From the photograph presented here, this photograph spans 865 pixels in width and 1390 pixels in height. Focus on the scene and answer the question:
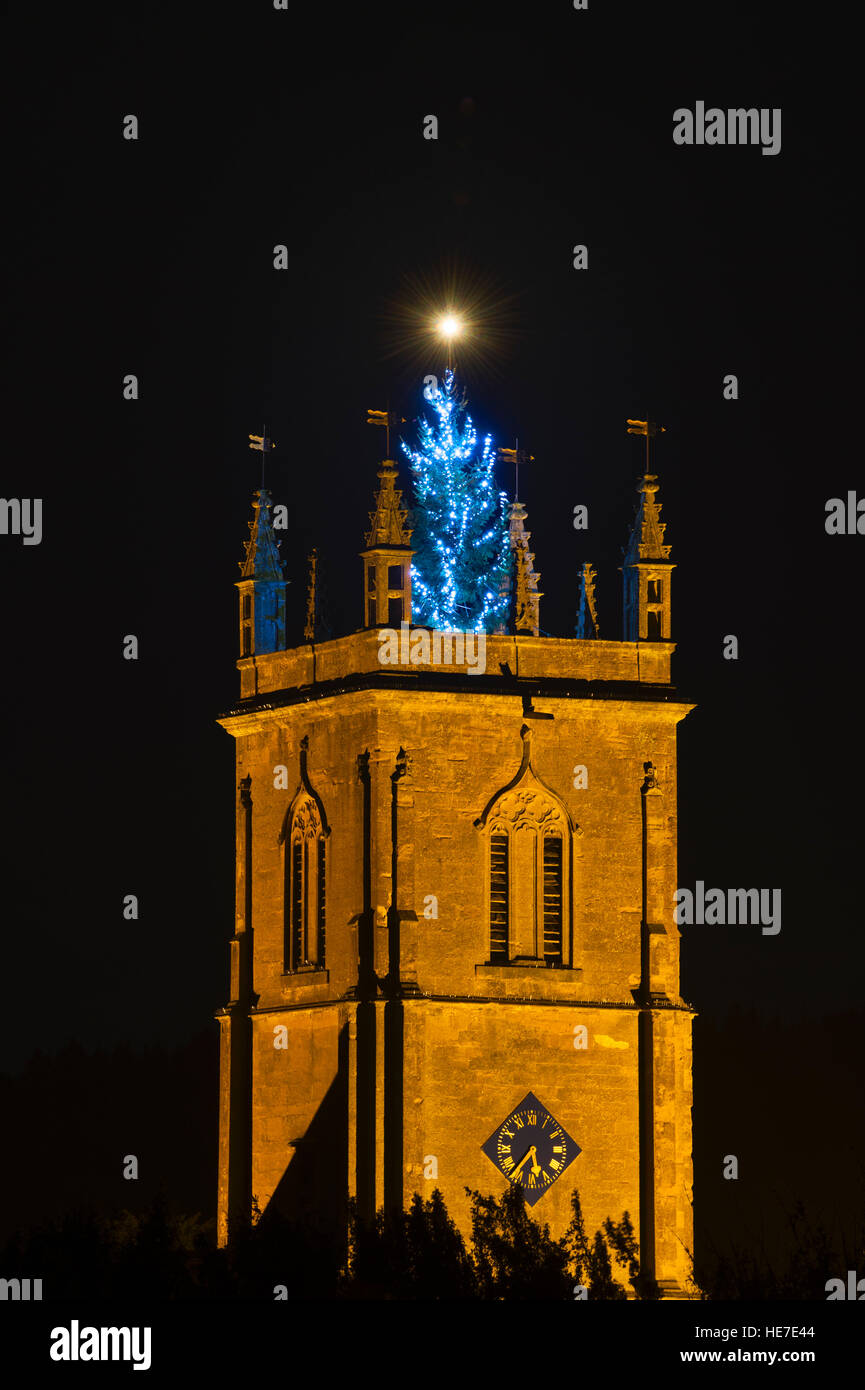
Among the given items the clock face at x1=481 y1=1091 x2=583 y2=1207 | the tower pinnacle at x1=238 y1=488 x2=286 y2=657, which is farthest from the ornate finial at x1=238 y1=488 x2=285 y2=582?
the clock face at x1=481 y1=1091 x2=583 y2=1207

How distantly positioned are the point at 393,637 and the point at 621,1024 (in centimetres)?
843

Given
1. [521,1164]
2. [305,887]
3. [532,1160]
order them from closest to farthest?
[521,1164] → [532,1160] → [305,887]

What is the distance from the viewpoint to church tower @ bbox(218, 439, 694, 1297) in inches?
3634

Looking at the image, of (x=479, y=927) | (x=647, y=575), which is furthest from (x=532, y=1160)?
(x=647, y=575)

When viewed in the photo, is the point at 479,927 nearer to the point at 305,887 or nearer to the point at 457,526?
the point at 305,887

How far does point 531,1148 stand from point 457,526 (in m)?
12.0

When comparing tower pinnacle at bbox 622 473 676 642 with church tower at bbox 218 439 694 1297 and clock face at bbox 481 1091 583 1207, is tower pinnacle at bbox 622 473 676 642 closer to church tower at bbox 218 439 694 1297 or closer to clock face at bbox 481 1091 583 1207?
church tower at bbox 218 439 694 1297

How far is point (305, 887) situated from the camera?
94812 millimetres

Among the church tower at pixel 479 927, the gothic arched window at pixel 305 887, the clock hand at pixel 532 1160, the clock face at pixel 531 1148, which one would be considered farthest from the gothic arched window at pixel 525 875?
the clock hand at pixel 532 1160

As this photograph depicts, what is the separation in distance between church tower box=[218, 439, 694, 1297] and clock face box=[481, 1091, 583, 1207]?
4cm
